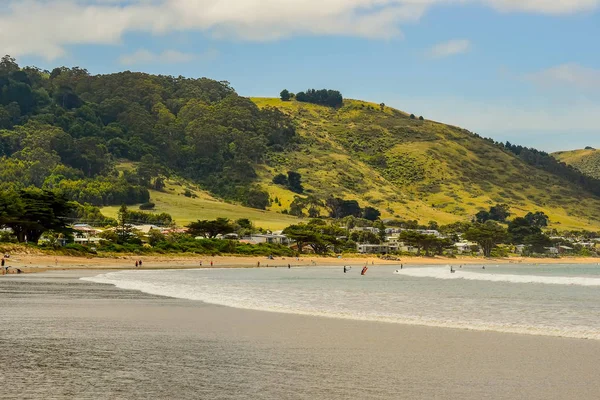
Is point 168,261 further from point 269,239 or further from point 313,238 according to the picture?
point 269,239

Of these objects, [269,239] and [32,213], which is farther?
[269,239]

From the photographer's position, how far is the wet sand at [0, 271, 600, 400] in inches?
647

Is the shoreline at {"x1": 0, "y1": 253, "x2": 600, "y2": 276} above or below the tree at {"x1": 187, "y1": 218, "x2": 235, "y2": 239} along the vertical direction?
below

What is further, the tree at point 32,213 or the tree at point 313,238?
the tree at point 313,238

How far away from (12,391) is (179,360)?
16.8 feet

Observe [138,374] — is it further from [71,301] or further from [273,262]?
[273,262]

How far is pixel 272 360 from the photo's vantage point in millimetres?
20500

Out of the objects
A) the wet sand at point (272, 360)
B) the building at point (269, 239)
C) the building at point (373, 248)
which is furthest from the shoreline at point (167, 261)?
the wet sand at point (272, 360)

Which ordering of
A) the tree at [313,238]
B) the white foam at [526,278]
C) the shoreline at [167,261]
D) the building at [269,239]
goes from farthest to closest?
1. the building at [269,239]
2. the tree at [313,238]
3. the shoreline at [167,261]
4. the white foam at [526,278]

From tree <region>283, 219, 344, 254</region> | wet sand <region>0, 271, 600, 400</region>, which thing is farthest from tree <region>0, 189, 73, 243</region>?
wet sand <region>0, 271, 600, 400</region>

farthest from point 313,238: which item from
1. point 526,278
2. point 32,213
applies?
point 526,278

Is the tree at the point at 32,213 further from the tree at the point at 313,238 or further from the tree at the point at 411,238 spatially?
the tree at the point at 411,238

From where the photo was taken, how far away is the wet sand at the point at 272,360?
16.4m

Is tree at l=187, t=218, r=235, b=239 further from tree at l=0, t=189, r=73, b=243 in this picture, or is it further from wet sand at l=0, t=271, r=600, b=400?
wet sand at l=0, t=271, r=600, b=400
